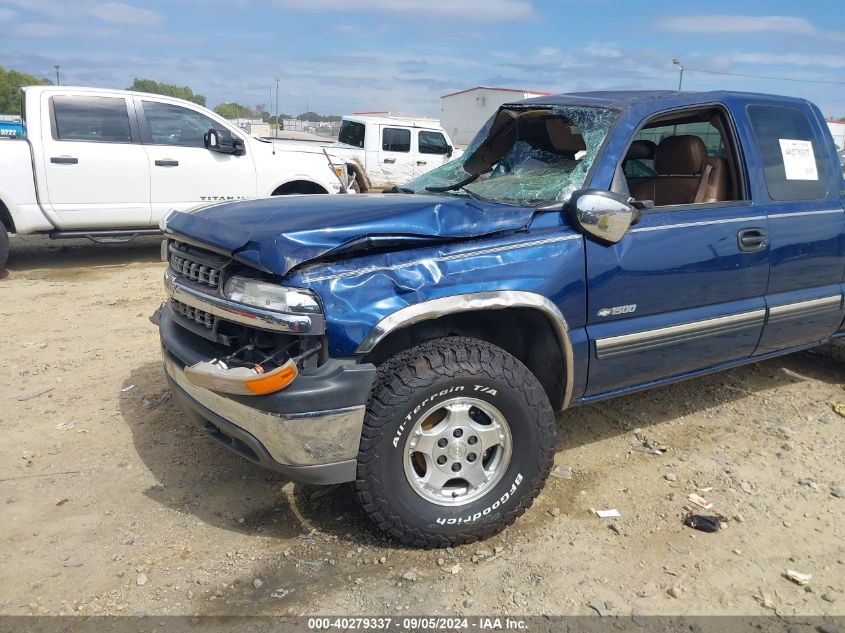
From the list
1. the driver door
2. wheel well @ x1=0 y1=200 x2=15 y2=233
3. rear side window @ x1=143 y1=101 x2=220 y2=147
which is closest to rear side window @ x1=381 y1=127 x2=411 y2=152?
rear side window @ x1=143 y1=101 x2=220 y2=147

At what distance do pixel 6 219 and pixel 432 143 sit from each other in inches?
358

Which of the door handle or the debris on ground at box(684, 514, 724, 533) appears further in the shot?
the door handle

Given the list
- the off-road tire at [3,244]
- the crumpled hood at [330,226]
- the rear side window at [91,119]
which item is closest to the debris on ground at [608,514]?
the crumpled hood at [330,226]

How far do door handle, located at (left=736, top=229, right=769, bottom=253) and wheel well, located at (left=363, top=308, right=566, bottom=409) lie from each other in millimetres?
1197

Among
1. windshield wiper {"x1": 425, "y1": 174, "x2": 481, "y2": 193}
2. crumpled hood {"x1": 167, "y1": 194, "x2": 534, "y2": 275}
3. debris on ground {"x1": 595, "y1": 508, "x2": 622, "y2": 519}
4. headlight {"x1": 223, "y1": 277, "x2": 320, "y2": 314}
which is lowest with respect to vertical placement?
debris on ground {"x1": 595, "y1": 508, "x2": 622, "y2": 519}

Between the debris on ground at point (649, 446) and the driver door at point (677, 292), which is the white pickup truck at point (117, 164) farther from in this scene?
the driver door at point (677, 292)

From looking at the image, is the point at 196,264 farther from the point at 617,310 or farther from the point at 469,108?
the point at 469,108

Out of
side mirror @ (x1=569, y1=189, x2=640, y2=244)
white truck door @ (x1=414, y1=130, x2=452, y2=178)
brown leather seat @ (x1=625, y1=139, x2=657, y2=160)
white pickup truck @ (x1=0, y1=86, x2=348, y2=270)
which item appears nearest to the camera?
side mirror @ (x1=569, y1=189, x2=640, y2=244)

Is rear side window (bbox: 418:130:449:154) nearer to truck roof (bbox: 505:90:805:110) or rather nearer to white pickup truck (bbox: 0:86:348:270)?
white pickup truck (bbox: 0:86:348:270)

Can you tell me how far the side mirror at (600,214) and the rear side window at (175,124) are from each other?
6.26 m

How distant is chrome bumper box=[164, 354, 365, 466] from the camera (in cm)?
243

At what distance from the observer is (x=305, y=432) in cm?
244

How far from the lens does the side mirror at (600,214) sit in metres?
2.88

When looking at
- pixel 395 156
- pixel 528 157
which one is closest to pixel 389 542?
pixel 528 157
